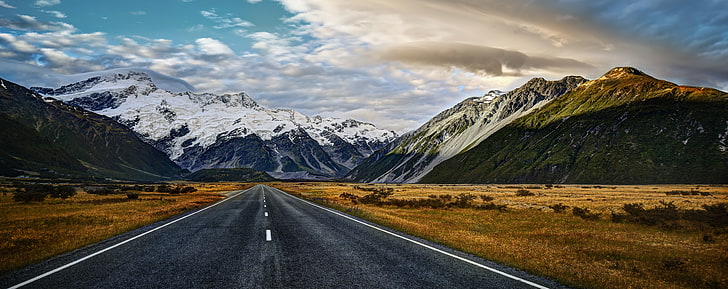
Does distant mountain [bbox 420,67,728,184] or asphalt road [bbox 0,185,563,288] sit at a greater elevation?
distant mountain [bbox 420,67,728,184]

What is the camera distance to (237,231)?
17.9 metres

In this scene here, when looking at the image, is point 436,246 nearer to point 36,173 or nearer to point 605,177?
point 605,177

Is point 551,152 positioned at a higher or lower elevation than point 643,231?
higher

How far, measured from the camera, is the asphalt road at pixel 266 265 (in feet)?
28.9

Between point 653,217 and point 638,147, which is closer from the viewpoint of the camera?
point 653,217

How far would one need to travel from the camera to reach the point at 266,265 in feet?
34.1

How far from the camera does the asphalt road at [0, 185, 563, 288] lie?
880 cm

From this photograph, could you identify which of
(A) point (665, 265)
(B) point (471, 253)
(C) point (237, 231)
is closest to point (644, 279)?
(A) point (665, 265)

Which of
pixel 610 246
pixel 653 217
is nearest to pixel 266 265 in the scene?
pixel 610 246

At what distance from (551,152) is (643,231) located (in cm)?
17937

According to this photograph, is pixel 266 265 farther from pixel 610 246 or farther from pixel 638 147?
pixel 638 147

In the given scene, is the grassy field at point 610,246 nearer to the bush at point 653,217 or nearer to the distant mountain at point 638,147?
the bush at point 653,217

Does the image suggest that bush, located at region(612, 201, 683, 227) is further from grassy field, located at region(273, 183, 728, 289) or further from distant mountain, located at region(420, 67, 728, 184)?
distant mountain, located at region(420, 67, 728, 184)

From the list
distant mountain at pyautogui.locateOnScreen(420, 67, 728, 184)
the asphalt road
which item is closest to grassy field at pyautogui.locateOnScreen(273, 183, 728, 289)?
the asphalt road
